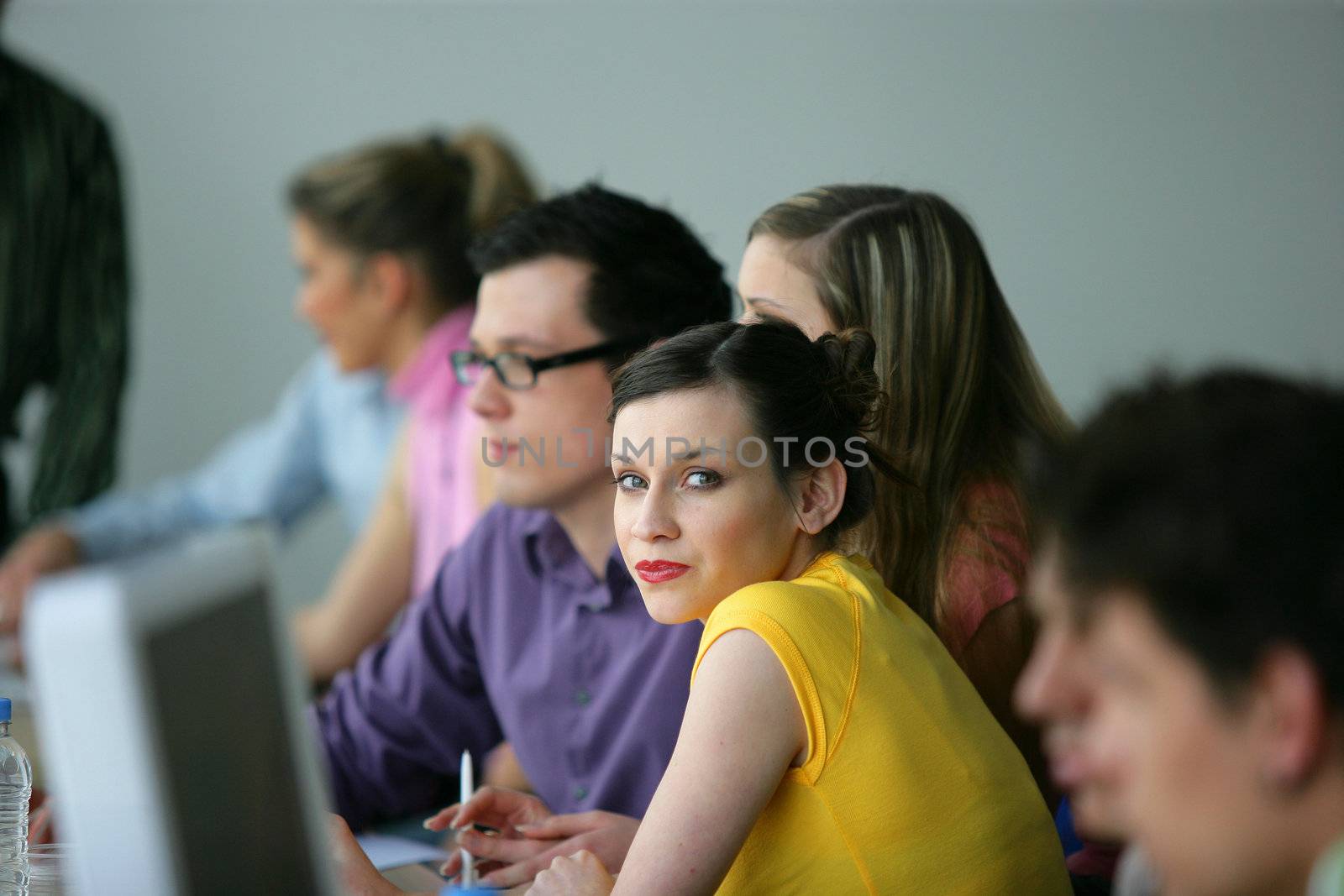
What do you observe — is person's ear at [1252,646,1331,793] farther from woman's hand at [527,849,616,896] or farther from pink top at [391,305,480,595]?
pink top at [391,305,480,595]

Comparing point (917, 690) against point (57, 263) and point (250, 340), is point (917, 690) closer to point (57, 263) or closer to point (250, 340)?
point (57, 263)

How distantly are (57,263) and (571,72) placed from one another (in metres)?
1.48

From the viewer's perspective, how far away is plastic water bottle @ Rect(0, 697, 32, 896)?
1.05 metres

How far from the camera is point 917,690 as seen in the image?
0.96 meters

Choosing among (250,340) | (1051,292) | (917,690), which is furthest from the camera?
(250,340)

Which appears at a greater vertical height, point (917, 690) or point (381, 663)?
point (917, 690)

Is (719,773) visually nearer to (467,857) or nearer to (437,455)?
(467,857)

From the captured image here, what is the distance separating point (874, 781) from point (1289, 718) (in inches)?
14.2

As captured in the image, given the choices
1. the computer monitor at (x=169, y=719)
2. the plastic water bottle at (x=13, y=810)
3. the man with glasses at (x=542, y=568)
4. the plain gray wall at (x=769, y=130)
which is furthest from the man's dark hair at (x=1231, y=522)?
the plain gray wall at (x=769, y=130)

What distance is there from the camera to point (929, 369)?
4.01ft

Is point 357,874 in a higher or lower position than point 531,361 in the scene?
lower

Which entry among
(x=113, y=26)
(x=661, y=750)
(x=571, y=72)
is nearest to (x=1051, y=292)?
(x=571, y=72)

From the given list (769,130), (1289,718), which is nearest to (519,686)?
(1289,718)

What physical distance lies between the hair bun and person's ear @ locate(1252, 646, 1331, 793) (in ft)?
1.72
